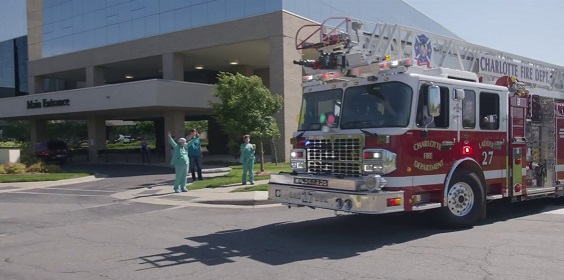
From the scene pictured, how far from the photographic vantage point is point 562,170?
10625 mm

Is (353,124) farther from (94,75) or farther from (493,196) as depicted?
(94,75)

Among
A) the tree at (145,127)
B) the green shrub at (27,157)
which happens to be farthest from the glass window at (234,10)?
the tree at (145,127)

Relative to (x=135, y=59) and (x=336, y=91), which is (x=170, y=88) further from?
(x=336, y=91)

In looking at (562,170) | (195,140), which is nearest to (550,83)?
(562,170)

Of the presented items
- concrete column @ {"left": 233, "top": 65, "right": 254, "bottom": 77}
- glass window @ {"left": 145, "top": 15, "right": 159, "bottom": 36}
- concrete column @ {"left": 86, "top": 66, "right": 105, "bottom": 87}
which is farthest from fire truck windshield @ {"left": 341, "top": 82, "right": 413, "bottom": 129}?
concrete column @ {"left": 86, "top": 66, "right": 105, "bottom": 87}

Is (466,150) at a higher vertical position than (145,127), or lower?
lower

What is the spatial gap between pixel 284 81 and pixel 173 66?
8893mm

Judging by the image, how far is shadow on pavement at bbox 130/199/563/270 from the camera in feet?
23.1

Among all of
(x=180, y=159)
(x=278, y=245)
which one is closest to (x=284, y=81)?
A: (x=180, y=159)

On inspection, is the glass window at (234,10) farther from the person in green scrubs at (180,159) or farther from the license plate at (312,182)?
the license plate at (312,182)

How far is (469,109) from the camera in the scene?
8.70 metres

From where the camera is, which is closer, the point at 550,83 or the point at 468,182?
the point at 468,182

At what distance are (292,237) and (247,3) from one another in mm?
24140

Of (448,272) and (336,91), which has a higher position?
(336,91)
